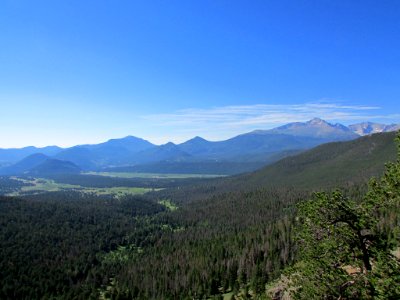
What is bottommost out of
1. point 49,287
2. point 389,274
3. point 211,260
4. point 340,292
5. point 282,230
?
point 49,287

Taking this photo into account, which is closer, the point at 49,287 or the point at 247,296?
the point at 247,296

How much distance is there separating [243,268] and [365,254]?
143428 mm

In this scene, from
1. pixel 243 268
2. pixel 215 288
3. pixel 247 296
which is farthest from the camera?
pixel 243 268

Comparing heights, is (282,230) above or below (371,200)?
below

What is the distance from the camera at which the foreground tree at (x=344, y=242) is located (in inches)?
1117

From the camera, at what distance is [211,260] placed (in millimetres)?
183500

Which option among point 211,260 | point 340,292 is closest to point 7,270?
point 211,260

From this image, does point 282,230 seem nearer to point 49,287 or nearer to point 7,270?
point 49,287

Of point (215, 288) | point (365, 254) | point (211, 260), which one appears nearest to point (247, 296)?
point (215, 288)

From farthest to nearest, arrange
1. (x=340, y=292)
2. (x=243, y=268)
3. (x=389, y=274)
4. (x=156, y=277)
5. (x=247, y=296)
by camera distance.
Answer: (x=156, y=277), (x=243, y=268), (x=247, y=296), (x=340, y=292), (x=389, y=274)

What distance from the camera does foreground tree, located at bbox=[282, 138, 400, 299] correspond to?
28.4 m

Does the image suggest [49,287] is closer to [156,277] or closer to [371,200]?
[156,277]

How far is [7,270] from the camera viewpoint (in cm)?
19525

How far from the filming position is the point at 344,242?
2992cm
